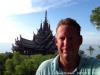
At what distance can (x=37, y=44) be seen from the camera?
119 feet

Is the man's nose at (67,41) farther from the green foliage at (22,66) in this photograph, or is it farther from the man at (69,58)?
the green foliage at (22,66)

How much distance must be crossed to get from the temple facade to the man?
1297 inches

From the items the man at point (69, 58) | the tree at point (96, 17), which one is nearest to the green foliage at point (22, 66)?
the tree at point (96, 17)

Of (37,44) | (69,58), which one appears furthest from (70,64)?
(37,44)

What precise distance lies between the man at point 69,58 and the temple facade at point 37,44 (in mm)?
32935

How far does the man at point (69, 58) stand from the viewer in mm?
1688

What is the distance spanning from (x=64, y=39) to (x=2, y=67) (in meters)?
27.3

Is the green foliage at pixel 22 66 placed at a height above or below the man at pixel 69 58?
below

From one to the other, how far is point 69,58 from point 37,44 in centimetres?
3456

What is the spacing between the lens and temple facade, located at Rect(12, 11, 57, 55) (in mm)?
35438

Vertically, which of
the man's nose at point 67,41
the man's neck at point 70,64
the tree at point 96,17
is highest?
the tree at point 96,17

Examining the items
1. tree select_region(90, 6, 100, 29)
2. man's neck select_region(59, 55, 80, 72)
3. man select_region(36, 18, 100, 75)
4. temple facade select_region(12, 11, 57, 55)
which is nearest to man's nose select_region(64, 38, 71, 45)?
man select_region(36, 18, 100, 75)

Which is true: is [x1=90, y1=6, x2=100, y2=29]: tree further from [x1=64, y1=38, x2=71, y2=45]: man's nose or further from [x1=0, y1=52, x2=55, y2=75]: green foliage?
[x1=64, y1=38, x2=71, y2=45]: man's nose

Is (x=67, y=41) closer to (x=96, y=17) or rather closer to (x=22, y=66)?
(x=96, y=17)
